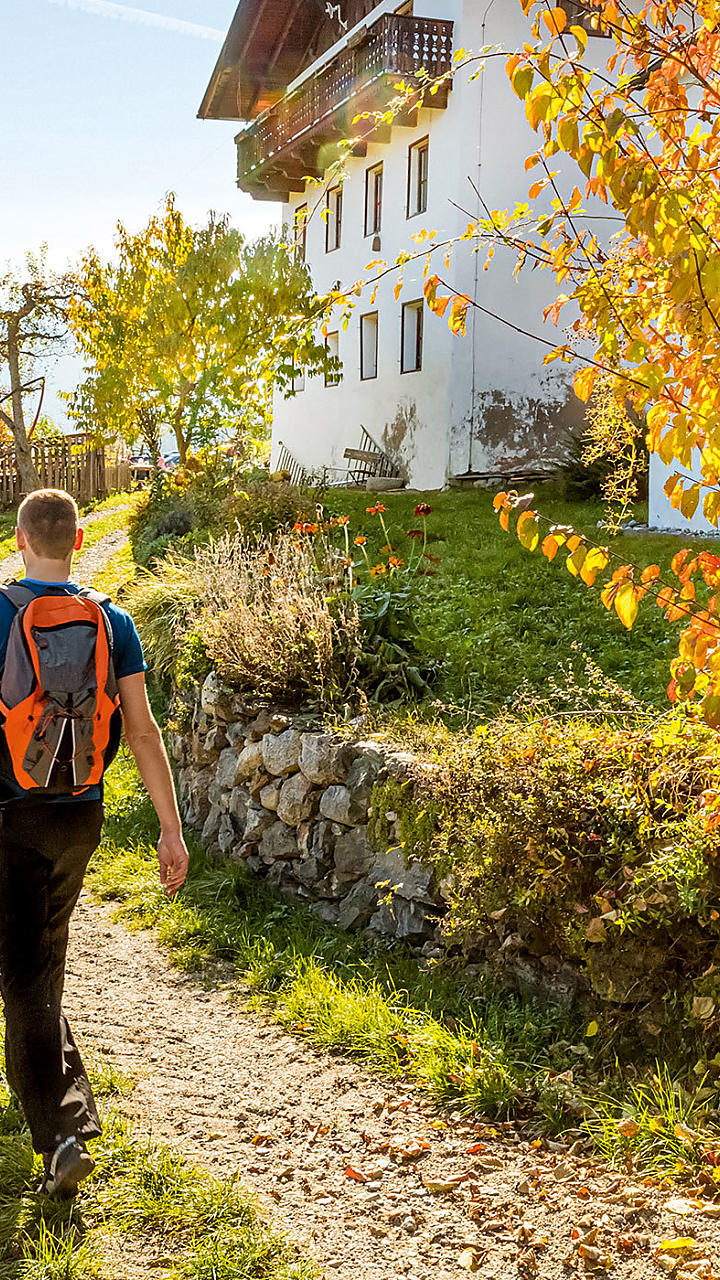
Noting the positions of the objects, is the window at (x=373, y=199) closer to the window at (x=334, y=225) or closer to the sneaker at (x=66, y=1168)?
the window at (x=334, y=225)

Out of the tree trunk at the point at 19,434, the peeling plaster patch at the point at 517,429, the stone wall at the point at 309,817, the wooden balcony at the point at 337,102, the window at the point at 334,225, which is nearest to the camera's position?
the stone wall at the point at 309,817

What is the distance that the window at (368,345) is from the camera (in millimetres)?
22672

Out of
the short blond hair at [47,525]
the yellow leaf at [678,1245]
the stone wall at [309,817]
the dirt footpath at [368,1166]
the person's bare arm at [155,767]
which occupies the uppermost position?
the short blond hair at [47,525]

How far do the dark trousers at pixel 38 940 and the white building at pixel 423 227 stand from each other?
46.4 ft

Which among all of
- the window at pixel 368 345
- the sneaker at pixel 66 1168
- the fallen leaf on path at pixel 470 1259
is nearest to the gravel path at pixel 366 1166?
the fallen leaf on path at pixel 470 1259

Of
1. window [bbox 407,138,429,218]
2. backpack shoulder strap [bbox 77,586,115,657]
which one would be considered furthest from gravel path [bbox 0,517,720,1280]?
window [bbox 407,138,429,218]

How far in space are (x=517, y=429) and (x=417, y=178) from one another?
5.12 metres

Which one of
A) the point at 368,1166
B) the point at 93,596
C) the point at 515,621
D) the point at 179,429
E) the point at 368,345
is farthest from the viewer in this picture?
the point at 368,345

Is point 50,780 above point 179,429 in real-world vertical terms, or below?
below

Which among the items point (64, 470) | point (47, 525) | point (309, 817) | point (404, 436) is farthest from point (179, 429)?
point (47, 525)

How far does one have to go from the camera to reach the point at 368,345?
22.8 metres

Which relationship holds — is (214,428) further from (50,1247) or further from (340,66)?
(50,1247)

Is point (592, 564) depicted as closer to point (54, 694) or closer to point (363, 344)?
point (54, 694)

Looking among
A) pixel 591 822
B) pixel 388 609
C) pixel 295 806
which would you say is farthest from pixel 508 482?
pixel 591 822
